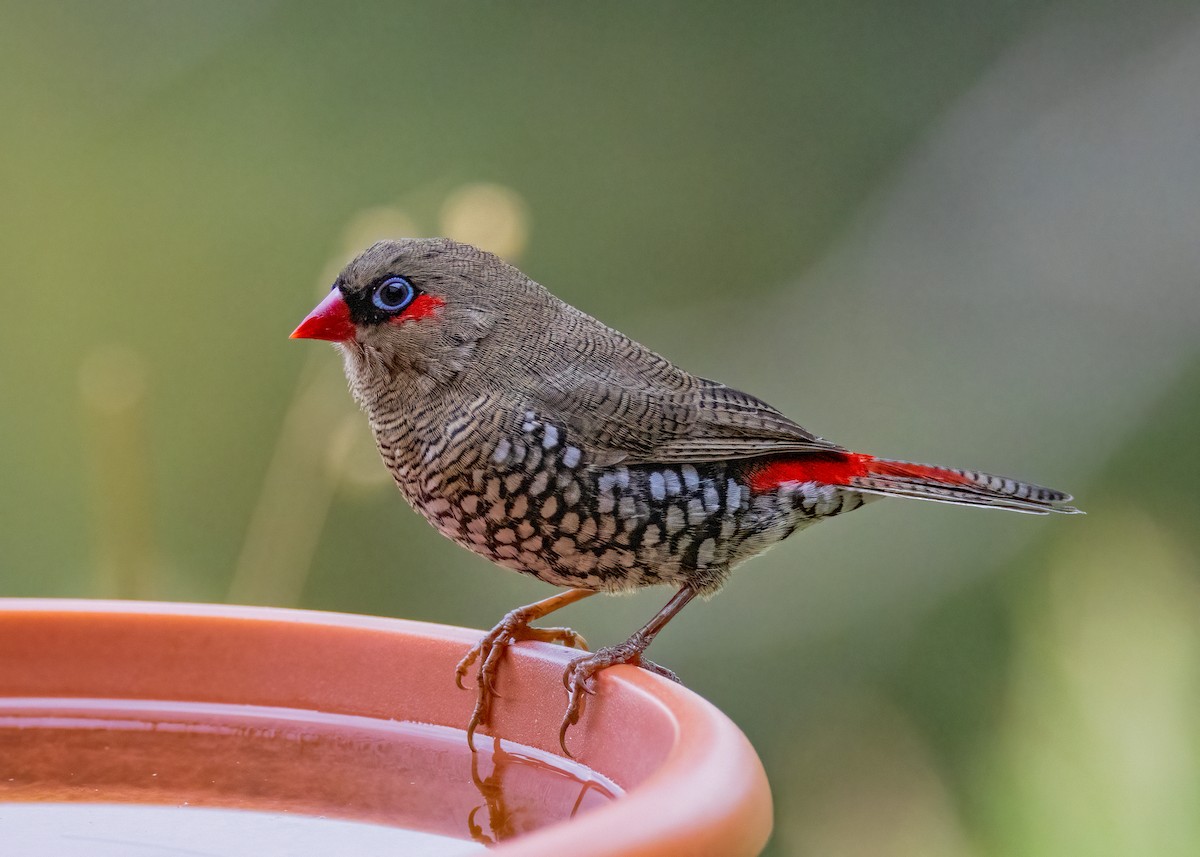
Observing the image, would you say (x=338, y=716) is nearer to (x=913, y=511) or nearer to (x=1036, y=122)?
(x=913, y=511)

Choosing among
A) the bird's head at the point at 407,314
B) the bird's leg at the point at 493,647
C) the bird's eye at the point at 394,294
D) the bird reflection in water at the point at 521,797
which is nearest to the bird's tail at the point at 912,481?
the bird's leg at the point at 493,647

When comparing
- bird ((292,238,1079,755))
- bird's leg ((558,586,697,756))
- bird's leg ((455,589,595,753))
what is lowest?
bird's leg ((455,589,595,753))

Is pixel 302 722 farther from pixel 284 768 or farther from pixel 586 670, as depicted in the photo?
pixel 586 670

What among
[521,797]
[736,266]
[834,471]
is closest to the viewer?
[521,797]

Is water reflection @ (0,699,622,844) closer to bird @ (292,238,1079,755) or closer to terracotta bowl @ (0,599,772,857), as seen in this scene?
terracotta bowl @ (0,599,772,857)

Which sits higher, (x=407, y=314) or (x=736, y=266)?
(x=736, y=266)

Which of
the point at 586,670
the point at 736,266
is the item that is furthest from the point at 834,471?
the point at 736,266

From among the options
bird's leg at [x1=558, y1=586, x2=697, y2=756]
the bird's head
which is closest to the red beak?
the bird's head
